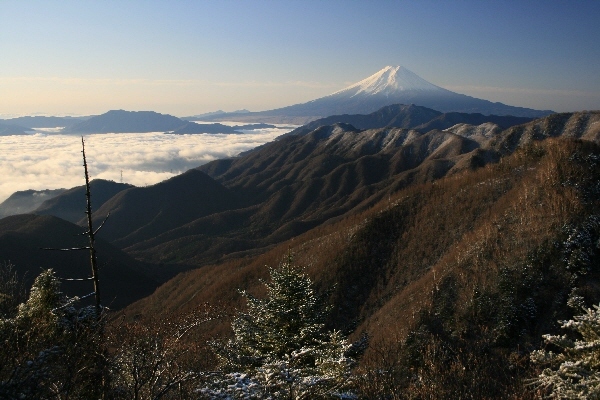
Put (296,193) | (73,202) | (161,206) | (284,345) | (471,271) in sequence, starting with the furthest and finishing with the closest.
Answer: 1. (73,202)
2. (161,206)
3. (296,193)
4. (471,271)
5. (284,345)

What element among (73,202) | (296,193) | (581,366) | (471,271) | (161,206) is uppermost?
(581,366)

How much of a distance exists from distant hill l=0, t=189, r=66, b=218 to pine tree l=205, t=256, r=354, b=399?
664 ft

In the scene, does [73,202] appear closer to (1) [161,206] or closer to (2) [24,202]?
(1) [161,206]

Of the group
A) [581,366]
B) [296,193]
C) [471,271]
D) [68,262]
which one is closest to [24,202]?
[296,193]

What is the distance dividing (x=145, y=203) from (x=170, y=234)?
33173 millimetres

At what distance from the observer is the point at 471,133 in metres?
157

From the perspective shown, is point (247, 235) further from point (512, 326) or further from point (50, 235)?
point (512, 326)

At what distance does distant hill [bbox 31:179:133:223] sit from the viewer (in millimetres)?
158875

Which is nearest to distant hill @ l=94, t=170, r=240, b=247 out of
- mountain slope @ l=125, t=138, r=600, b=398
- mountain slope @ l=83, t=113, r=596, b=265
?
mountain slope @ l=83, t=113, r=596, b=265

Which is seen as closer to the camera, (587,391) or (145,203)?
(587,391)

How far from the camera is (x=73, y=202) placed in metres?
167

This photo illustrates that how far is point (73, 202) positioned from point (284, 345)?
180 m

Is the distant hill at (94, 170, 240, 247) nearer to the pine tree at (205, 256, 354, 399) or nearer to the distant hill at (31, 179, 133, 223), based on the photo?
the distant hill at (31, 179, 133, 223)

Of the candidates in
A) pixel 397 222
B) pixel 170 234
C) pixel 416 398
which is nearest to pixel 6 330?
pixel 416 398
